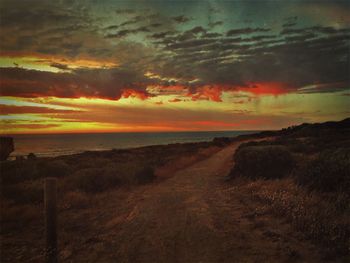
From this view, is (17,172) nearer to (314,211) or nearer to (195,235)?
(195,235)

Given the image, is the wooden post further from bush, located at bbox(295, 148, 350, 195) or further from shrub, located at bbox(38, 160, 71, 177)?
shrub, located at bbox(38, 160, 71, 177)

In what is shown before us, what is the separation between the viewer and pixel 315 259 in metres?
7.25

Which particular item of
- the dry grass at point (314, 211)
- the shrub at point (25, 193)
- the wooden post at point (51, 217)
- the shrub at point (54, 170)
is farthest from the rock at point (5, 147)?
the wooden post at point (51, 217)

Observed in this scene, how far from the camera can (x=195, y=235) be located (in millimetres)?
9141

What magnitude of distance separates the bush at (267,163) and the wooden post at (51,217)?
10.7m

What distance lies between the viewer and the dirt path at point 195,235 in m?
7.77

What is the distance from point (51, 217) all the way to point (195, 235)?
363cm

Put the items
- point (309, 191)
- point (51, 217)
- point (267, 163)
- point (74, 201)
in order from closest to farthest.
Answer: point (51, 217) < point (309, 191) < point (74, 201) < point (267, 163)

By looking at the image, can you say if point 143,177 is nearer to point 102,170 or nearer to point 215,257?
point 102,170

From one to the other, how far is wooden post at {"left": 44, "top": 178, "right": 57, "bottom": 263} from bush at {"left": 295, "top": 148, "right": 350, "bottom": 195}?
8011 mm

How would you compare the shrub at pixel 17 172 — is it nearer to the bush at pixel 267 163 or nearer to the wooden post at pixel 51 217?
the bush at pixel 267 163

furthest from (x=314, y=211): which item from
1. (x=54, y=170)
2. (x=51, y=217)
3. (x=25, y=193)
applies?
(x=54, y=170)

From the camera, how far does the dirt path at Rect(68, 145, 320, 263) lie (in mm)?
7773

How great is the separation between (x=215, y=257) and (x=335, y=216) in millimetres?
3496
